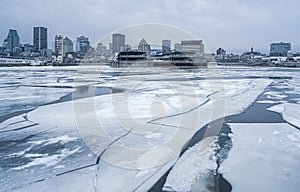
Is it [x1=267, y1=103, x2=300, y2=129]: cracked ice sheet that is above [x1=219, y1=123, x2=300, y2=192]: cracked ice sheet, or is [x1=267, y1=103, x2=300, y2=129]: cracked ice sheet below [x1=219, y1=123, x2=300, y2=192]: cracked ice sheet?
above

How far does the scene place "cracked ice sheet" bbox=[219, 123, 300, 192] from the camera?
297 cm

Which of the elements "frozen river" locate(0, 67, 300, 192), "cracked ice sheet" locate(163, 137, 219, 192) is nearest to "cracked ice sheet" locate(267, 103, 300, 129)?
"frozen river" locate(0, 67, 300, 192)

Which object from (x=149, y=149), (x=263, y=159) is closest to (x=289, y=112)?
(x=263, y=159)

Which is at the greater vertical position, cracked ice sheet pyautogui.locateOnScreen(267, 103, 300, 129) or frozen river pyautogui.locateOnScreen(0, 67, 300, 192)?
cracked ice sheet pyautogui.locateOnScreen(267, 103, 300, 129)

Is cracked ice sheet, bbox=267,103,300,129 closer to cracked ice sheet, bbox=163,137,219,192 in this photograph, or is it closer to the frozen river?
the frozen river

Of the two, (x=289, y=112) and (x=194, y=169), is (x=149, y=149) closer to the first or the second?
(x=194, y=169)

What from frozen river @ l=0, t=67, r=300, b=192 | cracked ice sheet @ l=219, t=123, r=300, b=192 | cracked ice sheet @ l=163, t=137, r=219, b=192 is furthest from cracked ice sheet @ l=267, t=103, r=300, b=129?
cracked ice sheet @ l=163, t=137, r=219, b=192

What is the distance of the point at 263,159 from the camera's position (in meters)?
3.73

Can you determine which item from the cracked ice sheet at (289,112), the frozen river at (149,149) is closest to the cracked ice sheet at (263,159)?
the frozen river at (149,149)

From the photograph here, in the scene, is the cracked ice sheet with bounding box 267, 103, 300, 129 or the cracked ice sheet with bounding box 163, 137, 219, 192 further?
the cracked ice sheet with bounding box 267, 103, 300, 129

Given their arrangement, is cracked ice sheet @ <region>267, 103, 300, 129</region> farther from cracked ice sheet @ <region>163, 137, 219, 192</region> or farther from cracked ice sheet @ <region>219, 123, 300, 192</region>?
cracked ice sheet @ <region>163, 137, 219, 192</region>

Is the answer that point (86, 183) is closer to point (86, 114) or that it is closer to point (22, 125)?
point (22, 125)

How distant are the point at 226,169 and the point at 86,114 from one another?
154 inches

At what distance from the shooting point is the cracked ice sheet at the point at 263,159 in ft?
9.74
